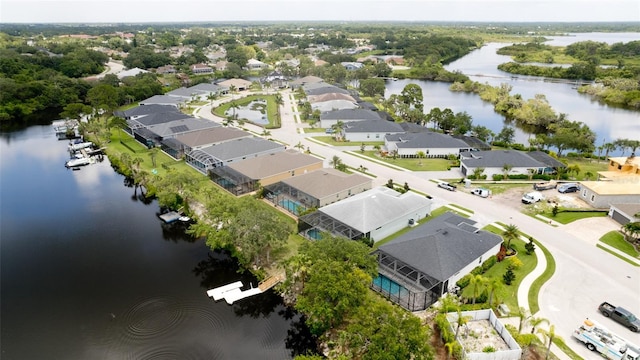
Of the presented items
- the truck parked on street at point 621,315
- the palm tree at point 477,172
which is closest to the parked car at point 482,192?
the palm tree at point 477,172

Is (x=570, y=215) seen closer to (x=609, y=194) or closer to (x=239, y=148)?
(x=609, y=194)

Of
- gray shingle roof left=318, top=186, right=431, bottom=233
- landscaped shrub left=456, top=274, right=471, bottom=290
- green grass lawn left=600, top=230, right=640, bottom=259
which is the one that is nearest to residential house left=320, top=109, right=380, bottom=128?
gray shingle roof left=318, top=186, right=431, bottom=233

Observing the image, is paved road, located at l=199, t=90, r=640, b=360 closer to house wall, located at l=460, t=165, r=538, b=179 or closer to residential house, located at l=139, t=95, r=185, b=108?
house wall, located at l=460, t=165, r=538, b=179

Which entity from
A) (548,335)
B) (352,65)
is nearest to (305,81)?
(352,65)

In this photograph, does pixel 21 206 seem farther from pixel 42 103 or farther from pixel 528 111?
pixel 528 111

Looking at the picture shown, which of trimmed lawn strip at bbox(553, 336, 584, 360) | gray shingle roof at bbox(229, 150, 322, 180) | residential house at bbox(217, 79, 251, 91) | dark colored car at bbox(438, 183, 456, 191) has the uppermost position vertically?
residential house at bbox(217, 79, 251, 91)
